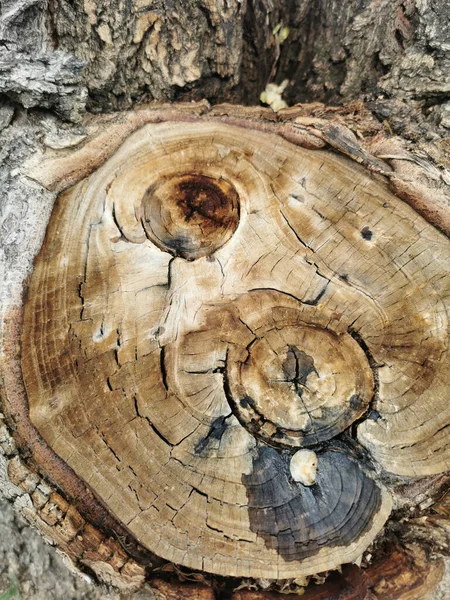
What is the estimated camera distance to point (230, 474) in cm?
135

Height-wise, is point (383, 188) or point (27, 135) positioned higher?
point (383, 188)

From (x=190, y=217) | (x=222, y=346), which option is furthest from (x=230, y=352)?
(x=190, y=217)

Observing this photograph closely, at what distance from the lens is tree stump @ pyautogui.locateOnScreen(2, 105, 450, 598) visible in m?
1.35

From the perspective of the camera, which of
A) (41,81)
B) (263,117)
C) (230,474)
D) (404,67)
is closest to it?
(230,474)

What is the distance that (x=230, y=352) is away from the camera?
55.9 inches

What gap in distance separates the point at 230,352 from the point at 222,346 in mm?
29

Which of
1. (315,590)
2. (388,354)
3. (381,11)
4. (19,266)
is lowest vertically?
(315,590)

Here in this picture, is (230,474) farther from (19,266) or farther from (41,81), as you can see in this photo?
(41,81)

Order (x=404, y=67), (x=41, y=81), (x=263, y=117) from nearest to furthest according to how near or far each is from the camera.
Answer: (x=41, y=81) < (x=263, y=117) < (x=404, y=67)

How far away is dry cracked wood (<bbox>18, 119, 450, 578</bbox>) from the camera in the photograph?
4.42 ft

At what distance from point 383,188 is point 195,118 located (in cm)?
60

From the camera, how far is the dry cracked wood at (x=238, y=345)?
1347 mm

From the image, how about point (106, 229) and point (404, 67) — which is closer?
point (106, 229)

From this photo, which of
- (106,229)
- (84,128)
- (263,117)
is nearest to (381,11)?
(263,117)
